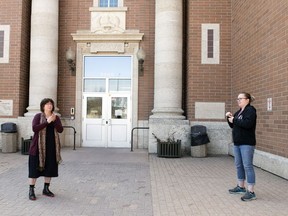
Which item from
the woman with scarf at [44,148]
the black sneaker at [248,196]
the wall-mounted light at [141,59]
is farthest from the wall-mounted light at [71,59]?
the black sneaker at [248,196]

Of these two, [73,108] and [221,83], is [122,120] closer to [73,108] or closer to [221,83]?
[73,108]

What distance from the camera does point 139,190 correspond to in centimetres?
592

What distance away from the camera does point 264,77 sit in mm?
8531

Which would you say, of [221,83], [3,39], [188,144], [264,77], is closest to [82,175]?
[188,144]

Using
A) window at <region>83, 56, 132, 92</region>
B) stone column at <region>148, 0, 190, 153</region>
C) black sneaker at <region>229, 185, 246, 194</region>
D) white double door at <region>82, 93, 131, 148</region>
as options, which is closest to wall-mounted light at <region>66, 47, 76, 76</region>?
window at <region>83, 56, 132, 92</region>

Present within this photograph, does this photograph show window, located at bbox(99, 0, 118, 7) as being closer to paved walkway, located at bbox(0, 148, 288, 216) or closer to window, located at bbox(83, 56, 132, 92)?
window, located at bbox(83, 56, 132, 92)

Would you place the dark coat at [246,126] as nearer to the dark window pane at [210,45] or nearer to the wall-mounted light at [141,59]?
the dark window pane at [210,45]

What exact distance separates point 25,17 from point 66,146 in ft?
17.3

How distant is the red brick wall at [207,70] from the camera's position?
37.4 feet

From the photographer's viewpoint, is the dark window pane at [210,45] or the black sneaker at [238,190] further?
the dark window pane at [210,45]

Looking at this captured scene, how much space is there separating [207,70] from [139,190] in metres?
6.67

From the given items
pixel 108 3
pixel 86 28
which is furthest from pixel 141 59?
pixel 108 3

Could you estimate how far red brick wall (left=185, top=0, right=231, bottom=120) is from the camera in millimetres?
11414

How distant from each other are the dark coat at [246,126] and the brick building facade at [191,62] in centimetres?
253
